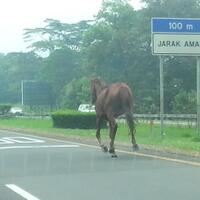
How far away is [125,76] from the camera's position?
60.4 meters

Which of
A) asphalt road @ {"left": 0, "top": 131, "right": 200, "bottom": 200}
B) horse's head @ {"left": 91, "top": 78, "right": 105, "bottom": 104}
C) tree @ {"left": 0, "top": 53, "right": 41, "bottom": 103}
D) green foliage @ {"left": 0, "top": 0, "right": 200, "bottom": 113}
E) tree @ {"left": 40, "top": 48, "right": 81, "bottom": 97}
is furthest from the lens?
tree @ {"left": 0, "top": 53, "right": 41, "bottom": 103}

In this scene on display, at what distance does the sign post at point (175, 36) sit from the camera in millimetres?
21016

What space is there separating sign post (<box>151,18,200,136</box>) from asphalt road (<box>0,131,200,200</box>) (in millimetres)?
4947

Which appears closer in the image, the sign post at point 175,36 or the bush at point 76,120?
the sign post at point 175,36

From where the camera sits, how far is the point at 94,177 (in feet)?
40.8

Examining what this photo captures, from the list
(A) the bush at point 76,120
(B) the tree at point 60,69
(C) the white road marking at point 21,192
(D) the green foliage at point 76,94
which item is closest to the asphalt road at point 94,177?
(C) the white road marking at point 21,192

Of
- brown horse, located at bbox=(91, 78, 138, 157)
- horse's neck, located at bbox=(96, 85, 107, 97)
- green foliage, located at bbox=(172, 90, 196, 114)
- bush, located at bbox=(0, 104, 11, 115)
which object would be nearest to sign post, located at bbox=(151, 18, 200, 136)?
horse's neck, located at bbox=(96, 85, 107, 97)

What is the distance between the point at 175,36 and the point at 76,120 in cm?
1239

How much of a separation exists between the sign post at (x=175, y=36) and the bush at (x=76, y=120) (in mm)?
11141

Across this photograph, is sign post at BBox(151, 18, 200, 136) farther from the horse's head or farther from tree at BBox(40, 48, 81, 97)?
tree at BBox(40, 48, 81, 97)

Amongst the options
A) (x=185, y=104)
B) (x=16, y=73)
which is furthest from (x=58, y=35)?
(x=185, y=104)

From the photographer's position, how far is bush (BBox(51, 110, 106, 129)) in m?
32.2

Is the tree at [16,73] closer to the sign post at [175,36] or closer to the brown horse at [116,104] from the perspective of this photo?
the sign post at [175,36]

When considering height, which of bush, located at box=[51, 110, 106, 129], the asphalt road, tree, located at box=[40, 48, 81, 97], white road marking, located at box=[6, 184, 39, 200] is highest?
tree, located at box=[40, 48, 81, 97]
